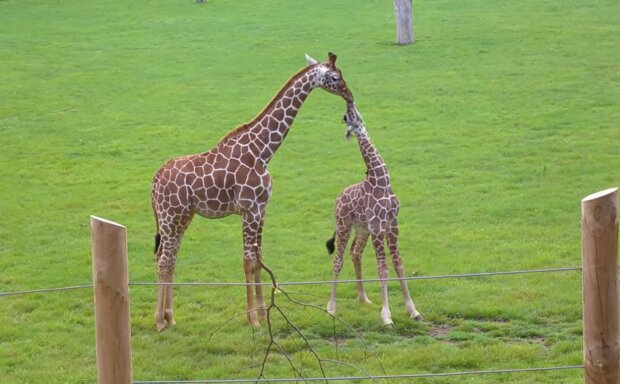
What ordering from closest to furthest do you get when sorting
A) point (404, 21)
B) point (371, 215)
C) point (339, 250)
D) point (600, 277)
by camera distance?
point (600, 277), point (371, 215), point (339, 250), point (404, 21)

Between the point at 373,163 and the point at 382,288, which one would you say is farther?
the point at 373,163

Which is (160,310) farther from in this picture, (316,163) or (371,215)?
(316,163)

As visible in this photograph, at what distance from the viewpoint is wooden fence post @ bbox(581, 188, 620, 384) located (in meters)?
5.70

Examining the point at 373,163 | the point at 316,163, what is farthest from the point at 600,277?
the point at 316,163

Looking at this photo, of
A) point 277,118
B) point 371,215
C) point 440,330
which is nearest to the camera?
point 440,330

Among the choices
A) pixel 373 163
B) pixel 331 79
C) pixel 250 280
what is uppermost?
pixel 331 79

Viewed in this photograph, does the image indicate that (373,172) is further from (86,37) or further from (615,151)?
(86,37)

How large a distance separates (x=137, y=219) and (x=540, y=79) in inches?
418

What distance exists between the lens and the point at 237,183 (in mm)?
10492

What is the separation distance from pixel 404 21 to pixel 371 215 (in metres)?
16.4

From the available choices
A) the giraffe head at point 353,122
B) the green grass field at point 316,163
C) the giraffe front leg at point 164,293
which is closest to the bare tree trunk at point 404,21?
the green grass field at point 316,163

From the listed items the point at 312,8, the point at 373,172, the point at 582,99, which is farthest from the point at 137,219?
the point at 312,8

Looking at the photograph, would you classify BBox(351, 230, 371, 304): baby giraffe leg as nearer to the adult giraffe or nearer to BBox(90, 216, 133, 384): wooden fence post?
the adult giraffe

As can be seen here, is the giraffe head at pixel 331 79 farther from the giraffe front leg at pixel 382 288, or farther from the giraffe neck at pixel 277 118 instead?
the giraffe front leg at pixel 382 288
